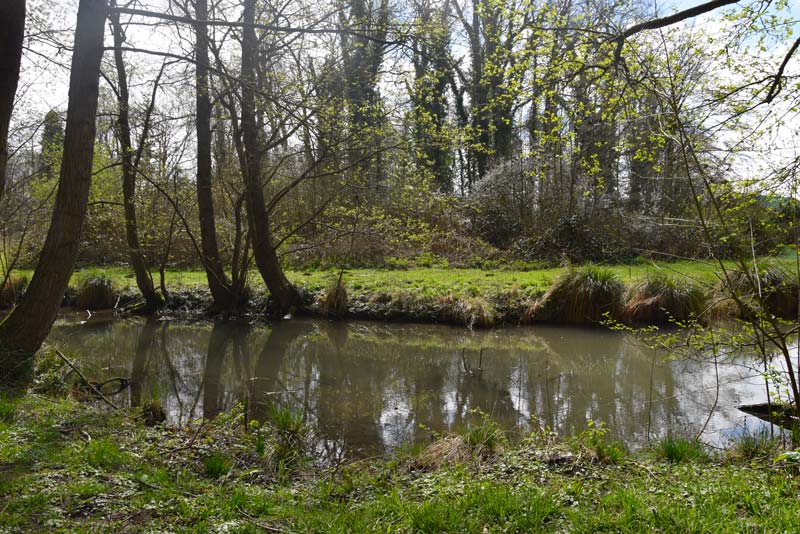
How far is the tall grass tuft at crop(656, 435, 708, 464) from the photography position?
465cm

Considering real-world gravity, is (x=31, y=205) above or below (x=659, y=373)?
above

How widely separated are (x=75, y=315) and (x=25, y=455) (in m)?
11.7

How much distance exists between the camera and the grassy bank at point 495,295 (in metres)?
11.6

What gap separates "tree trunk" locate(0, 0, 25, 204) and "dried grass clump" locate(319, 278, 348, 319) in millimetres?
8511

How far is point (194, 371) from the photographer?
940 centimetres

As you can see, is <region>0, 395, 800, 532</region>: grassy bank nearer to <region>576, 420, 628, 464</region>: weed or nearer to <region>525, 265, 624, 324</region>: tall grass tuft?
<region>576, 420, 628, 464</region>: weed

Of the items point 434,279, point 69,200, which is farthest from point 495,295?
point 69,200

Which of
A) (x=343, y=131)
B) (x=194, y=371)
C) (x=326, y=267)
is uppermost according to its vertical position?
(x=343, y=131)

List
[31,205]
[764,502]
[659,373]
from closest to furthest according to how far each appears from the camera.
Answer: [764,502] < [659,373] < [31,205]

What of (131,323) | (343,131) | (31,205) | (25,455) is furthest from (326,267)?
(25,455)

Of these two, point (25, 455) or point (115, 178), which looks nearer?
point (25, 455)

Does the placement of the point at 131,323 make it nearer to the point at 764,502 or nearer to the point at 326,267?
the point at 326,267

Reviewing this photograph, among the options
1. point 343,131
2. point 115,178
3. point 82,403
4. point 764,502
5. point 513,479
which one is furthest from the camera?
point 115,178

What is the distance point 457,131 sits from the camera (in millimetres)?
11984
